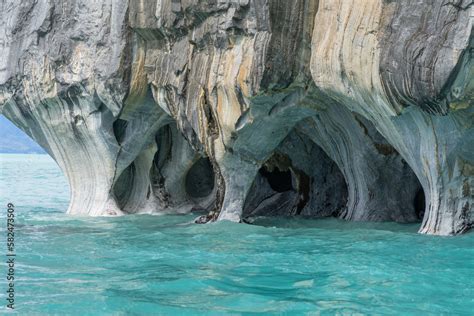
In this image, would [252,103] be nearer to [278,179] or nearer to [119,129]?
[119,129]

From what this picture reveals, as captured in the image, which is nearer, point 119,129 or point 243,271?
point 243,271

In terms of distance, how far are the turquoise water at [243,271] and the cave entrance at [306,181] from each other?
3.01 m

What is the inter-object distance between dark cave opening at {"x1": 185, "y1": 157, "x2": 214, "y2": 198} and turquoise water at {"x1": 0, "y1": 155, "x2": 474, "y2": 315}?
5.57 m

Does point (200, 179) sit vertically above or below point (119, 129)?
below

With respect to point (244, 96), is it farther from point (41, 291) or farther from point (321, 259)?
point (41, 291)

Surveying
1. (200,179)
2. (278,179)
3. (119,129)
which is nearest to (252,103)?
(119,129)

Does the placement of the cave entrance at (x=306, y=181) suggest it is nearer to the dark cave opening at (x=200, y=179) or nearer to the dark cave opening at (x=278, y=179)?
the dark cave opening at (x=278, y=179)

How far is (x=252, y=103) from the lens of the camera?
37.7 feet

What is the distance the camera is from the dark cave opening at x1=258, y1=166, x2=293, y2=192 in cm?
1614

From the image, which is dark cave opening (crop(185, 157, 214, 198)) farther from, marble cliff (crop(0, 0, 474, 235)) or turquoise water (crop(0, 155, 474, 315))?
turquoise water (crop(0, 155, 474, 315))

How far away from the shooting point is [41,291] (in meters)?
6.93

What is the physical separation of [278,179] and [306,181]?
1.44 m

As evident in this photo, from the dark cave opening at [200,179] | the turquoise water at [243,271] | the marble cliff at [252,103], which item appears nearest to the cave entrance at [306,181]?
the marble cliff at [252,103]

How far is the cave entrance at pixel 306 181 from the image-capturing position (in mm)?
14610
